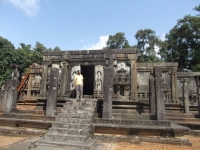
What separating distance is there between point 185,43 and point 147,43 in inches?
272

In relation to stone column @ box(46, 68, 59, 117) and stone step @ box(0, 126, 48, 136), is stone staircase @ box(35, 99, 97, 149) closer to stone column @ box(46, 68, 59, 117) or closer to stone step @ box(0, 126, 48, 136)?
stone column @ box(46, 68, 59, 117)

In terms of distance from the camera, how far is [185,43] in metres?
28.6

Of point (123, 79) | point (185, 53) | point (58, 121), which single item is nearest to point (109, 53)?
point (123, 79)

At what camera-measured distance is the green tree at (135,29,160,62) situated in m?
32.2

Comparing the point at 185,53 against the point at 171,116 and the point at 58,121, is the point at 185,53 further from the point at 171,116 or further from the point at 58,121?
the point at 58,121

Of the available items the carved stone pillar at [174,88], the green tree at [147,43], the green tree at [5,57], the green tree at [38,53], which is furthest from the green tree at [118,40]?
the carved stone pillar at [174,88]

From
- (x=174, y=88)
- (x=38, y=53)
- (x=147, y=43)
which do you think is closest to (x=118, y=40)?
(x=147, y=43)

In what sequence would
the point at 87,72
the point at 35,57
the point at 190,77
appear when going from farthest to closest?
the point at 35,57, the point at 87,72, the point at 190,77

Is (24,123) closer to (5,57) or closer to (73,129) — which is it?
(73,129)

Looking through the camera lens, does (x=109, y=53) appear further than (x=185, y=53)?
No

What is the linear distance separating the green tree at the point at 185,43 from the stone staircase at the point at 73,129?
23976 mm

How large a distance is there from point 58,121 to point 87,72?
840 cm

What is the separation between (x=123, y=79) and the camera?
1078 cm

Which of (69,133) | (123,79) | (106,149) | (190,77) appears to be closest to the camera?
(106,149)
